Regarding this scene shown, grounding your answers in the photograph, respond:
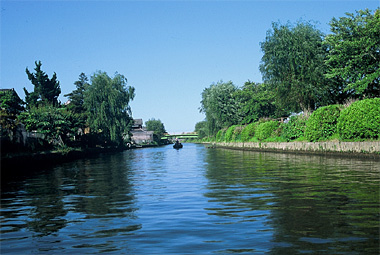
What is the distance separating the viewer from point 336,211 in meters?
7.96

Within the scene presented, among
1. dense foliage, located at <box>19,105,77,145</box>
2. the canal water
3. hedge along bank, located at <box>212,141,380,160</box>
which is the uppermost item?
dense foliage, located at <box>19,105,77,145</box>

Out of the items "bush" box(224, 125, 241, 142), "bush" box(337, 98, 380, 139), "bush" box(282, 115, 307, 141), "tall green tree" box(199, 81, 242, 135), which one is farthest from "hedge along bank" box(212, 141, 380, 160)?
"tall green tree" box(199, 81, 242, 135)

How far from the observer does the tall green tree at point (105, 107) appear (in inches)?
2327

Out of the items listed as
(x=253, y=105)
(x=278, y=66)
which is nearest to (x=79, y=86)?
(x=253, y=105)

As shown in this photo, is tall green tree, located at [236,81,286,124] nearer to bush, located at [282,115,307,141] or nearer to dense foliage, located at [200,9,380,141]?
dense foliage, located at [200,9,380,141]

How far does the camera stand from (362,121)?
25125 millimetres

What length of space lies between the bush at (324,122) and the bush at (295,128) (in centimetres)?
519

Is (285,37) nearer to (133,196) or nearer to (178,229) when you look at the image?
(133,196)

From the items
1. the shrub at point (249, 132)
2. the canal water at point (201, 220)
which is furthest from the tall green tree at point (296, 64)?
the canal water at point (201, 220)

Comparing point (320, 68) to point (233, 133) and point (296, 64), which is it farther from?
point (233, 133)

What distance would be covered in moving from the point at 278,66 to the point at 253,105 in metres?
22.3

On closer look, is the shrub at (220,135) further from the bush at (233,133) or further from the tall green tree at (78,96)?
the tall green tree at (78,96)

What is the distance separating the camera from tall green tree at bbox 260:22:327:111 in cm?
4447

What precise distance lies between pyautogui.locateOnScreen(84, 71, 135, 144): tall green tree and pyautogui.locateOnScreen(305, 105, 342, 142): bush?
34.0 meters
